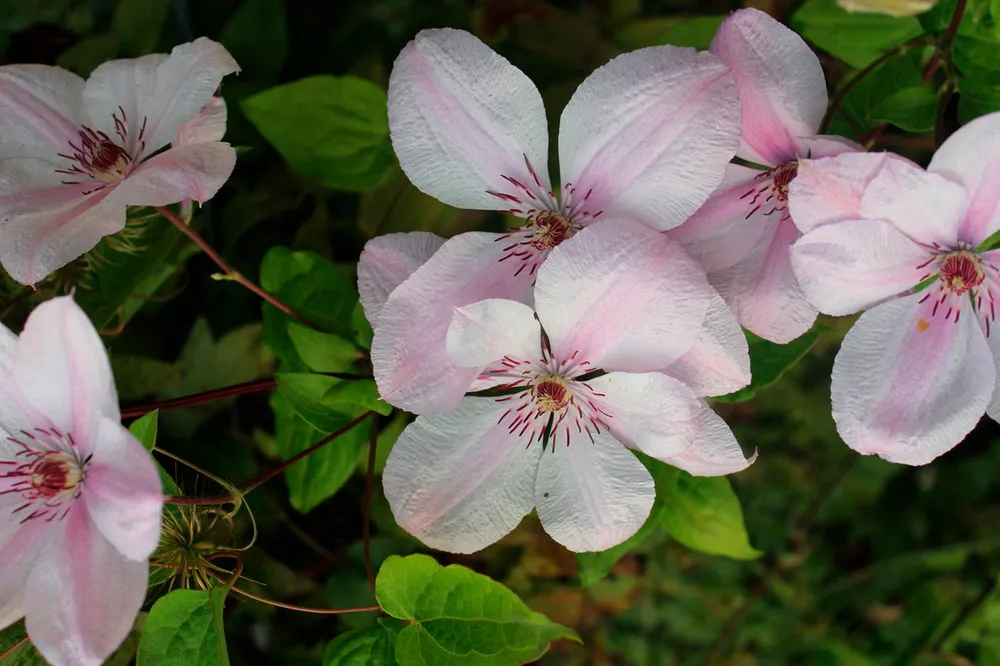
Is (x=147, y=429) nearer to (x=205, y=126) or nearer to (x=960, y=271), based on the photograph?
(x=205, y=126)

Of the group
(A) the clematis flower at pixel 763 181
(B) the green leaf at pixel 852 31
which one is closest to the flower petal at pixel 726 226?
(A) the clematis flower at pixel 763 181

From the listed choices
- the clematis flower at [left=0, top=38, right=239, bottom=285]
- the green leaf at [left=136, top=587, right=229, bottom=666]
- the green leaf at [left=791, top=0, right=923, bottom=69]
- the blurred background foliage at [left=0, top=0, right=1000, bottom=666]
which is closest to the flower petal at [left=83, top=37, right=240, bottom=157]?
the clematis flower at [left=0, top=38, right=239, bottom=285]

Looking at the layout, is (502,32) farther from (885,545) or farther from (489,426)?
(885,545)

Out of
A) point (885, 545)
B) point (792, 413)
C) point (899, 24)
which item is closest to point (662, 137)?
point (899, 24)

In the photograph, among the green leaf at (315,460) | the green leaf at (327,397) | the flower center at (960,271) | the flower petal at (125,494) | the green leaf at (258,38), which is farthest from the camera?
the green leaf at (258,38)

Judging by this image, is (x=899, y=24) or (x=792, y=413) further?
(x=792, y=413)

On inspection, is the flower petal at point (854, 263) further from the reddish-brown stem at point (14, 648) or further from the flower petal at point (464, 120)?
the reddish-brown stem at point (14, 648)

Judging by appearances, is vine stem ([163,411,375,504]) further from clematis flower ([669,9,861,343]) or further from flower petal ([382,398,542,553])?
clematis flower ([669,9,861,343])
